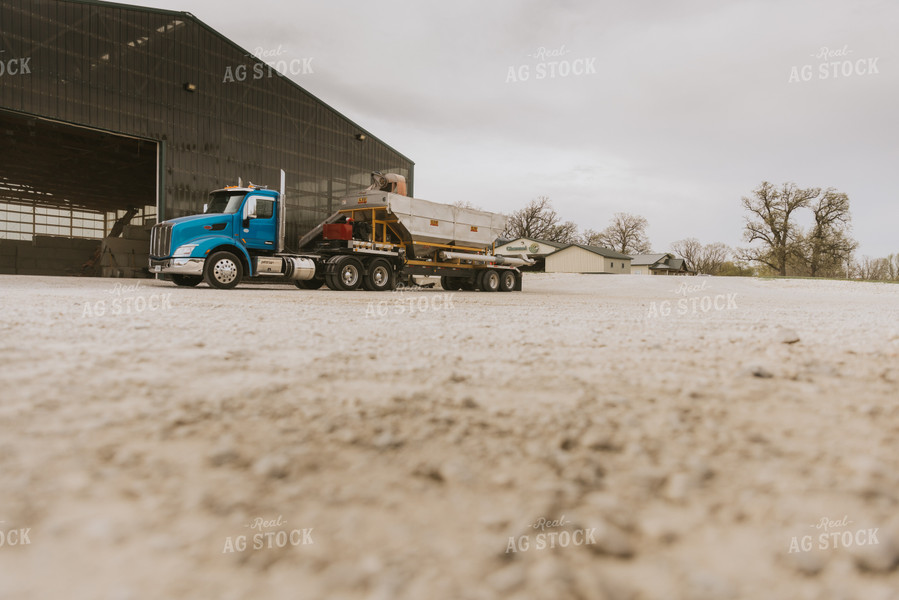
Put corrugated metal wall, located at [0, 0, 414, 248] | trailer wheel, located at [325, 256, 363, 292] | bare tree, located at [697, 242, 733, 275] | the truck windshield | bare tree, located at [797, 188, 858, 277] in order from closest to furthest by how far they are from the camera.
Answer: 1. the truck windshield
2. trailer wheel, located at [325, 256, 363, 292]
3. corrugated metal wall, located at [0, 0, 414, 248]
4. bare tree, located at [797, 188, 858, 277]
5. bare tree, located at [697, 242, 733, 275]

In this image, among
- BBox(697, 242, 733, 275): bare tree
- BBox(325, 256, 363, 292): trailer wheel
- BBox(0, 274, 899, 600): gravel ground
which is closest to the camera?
BBox(0, 274, 899, 600): gravel ground

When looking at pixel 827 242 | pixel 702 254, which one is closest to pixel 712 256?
pixel 702 254

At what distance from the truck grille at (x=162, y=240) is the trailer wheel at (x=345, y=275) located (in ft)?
14.0

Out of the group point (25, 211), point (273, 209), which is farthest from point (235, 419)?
point (25, 211)

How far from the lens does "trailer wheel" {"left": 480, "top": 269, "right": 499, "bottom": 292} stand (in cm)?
1886

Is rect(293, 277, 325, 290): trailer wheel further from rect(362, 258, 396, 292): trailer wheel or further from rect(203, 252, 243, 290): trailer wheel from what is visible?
rect(203, 252, 243, 290): trailer wheel

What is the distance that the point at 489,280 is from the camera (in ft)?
62.0

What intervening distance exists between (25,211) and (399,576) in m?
42.7
